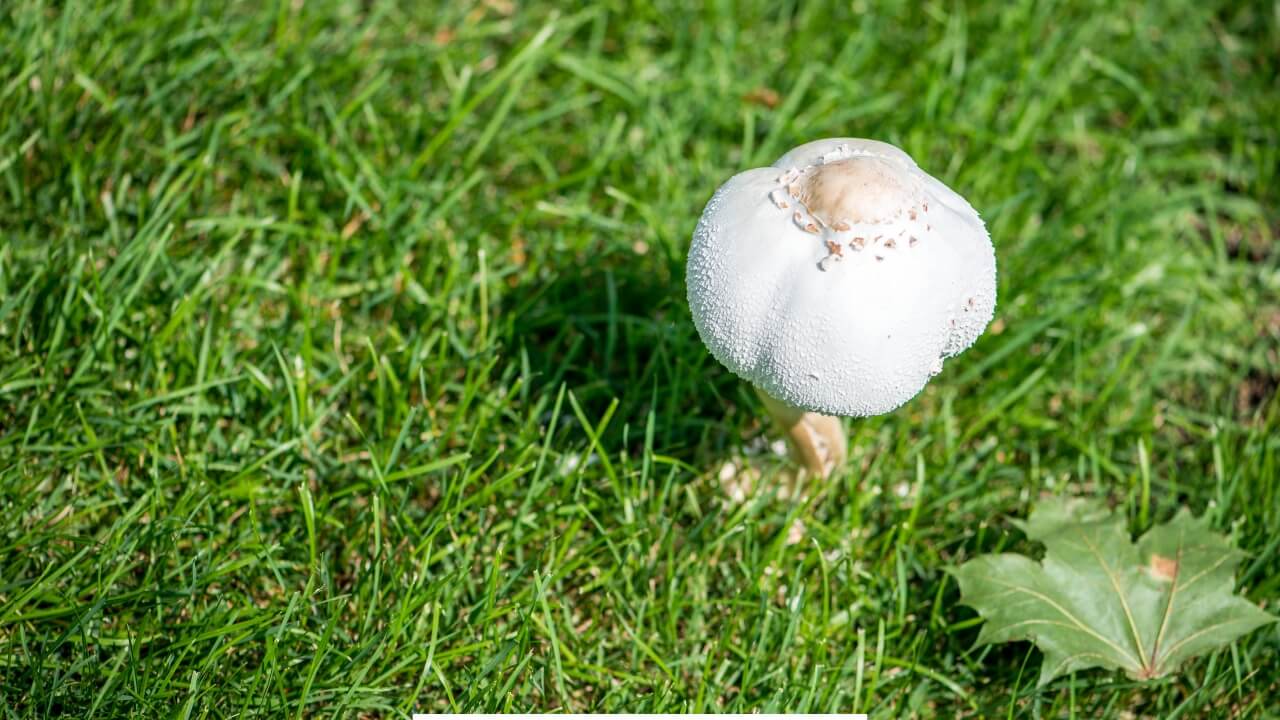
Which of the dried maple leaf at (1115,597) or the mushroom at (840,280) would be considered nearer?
the mushroom at (840,280)

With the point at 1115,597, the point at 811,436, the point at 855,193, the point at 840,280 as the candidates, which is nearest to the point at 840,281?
the point at 840,280

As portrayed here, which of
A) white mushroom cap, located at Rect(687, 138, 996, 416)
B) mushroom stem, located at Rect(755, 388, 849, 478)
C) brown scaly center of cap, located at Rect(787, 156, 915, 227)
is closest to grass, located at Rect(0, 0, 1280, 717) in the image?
mushroom stem, located at Rect(755, 388, 849, 478)

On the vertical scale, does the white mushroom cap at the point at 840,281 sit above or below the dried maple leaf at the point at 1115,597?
above

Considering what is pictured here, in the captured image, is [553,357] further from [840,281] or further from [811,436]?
[840,281]

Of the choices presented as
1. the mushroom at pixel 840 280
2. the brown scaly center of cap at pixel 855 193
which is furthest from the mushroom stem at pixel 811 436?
the brown scaly center of cap at pixel 855 193

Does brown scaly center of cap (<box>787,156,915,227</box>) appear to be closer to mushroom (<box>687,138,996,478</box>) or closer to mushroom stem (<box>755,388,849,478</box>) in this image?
mushroom (<box>687,138,996,478</box>)

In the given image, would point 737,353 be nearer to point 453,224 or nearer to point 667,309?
point 667,309

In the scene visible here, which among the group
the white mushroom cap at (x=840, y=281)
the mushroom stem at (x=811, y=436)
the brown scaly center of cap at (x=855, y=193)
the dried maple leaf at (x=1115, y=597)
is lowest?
the dried maple leaf at (x=1115, y=597)

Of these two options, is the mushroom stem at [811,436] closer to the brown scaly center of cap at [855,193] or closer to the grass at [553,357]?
the grass at [553,357]
